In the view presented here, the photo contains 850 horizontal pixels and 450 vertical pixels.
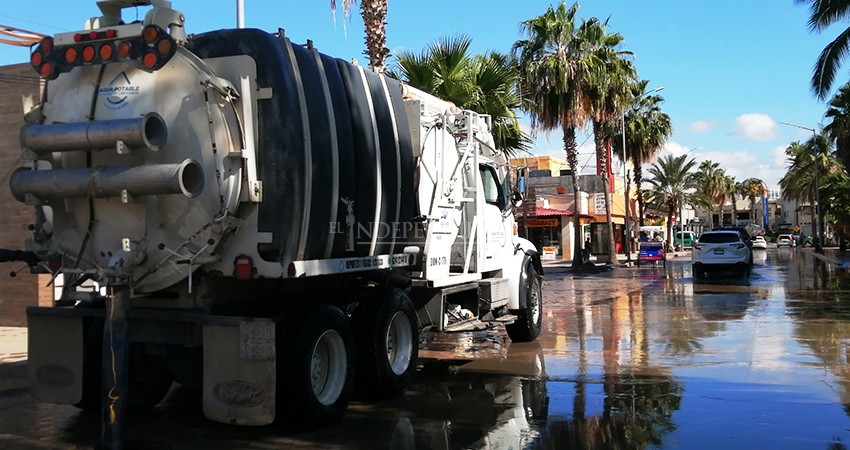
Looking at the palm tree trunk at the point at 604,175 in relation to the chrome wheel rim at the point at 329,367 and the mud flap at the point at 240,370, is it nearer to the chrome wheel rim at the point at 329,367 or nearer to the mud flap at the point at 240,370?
the chrome wheel rim at the point at 329,367

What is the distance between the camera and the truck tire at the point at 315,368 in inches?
237

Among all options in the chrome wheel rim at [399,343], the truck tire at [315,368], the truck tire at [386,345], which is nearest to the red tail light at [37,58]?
the truck tire at [315,368]

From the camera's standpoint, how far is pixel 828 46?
2488 cm

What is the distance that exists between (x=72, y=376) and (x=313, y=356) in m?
2.22

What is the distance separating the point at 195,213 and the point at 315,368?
1789 mm

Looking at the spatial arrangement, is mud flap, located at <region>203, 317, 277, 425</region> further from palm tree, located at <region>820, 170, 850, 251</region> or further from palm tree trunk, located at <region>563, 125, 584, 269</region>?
palm tree, located at <region>820, 170, 850, 251</region>

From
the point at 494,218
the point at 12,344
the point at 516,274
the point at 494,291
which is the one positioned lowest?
the point at 12,344

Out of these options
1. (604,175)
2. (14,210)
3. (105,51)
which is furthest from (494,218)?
(604,175)

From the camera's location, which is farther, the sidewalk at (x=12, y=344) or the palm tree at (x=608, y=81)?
the palm tree at (x=608, y=81)

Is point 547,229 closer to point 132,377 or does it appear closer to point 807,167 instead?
point 807,167

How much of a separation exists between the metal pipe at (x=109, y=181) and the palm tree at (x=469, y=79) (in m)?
9.72

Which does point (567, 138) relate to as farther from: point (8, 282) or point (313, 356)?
point (313, 356)

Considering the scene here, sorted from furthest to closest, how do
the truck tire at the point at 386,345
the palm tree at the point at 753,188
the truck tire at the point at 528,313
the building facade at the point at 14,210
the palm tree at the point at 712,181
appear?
the palm tree at the point at 753,188 → the palm tree at the point at 712,181 → the building facade at the point at 14,210 → the truck tire at the point at 528,313 → the truck tire at the point at 386,345

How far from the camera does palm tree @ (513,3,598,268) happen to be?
30.3 meters
